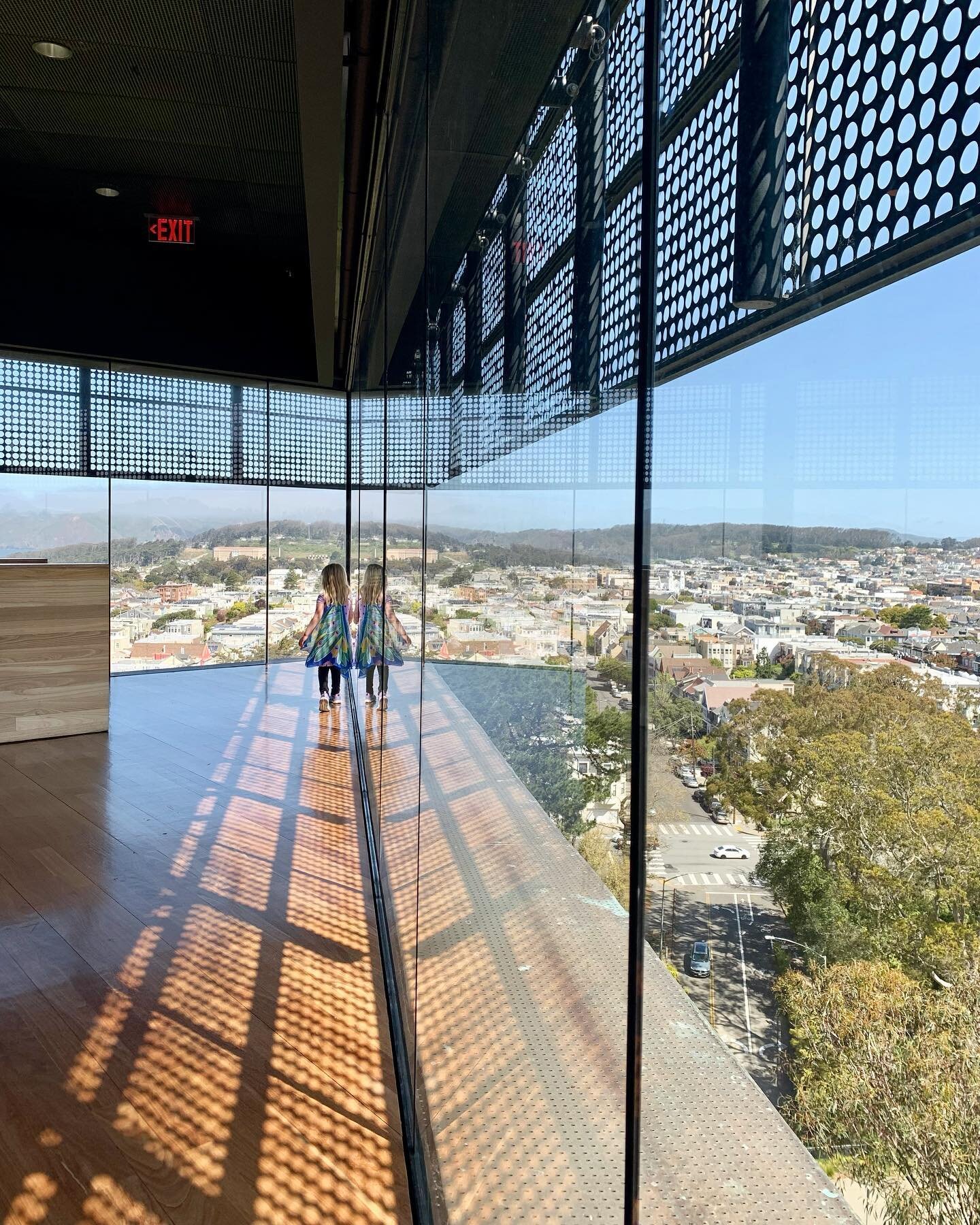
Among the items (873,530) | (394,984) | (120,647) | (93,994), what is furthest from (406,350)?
(120,647)

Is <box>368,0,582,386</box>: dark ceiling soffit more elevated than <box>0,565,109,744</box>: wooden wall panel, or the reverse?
<box>368,0,582,386</box>: dark ceiling soffit

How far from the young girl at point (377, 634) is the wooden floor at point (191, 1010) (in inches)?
27.6

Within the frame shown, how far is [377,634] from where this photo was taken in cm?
398

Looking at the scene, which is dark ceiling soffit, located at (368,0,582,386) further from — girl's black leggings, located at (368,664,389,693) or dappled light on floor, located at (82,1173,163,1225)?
dappled light on floor, located at (82,1173,163,1225)

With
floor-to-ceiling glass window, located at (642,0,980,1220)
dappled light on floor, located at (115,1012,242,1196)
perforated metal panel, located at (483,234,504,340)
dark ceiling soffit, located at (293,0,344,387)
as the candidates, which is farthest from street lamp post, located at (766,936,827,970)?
dark ceiling soffit, located at (293,0,344,387)

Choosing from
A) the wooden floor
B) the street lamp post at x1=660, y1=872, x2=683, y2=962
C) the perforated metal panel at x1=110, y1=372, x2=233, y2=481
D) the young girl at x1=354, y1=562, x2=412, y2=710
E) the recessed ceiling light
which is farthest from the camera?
the perforated metal panel at x1=110, y1=372, x2=233, y2=481

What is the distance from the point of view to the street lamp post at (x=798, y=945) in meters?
0.32

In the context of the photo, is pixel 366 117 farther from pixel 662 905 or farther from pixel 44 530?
pixel 44 530

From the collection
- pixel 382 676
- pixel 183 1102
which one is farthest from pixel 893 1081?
pixel 382 676

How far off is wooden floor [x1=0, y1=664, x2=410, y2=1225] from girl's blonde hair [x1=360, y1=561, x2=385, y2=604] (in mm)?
1024

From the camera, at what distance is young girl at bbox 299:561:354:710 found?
6.36 metres

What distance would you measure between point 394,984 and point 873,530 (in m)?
2.36

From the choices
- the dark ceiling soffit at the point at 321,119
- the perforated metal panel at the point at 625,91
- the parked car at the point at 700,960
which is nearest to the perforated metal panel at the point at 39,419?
the dark ceiling soffit at the point at 321,119

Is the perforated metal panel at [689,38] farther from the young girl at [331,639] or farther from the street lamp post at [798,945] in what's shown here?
the young girl at [331,639]
